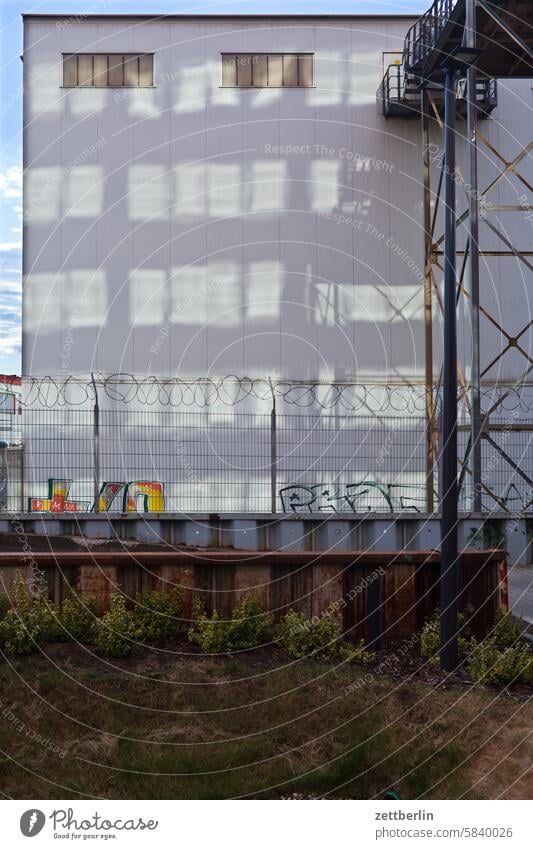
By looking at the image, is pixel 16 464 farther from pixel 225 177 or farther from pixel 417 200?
pixel 417 200

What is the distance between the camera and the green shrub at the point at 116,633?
967 centimetres

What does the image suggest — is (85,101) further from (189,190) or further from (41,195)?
(189,190)

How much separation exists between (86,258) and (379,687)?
61.6ft

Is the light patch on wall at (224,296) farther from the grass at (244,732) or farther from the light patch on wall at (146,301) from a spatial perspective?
the grass at (244,732)

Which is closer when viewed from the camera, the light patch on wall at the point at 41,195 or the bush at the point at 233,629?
the bush at the point at 233,629

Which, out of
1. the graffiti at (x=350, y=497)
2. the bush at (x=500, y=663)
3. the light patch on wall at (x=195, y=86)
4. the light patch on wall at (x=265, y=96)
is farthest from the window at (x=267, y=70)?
the bush at (x=500, y=663)

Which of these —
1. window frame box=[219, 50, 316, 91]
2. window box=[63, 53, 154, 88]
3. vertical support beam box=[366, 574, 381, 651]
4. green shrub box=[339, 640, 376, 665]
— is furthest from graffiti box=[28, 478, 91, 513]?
window frame box=[219, 50, 316, 91]

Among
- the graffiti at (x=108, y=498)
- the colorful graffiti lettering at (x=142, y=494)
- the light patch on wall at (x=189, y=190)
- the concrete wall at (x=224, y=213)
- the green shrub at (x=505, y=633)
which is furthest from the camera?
the light patch on wall at (x=189, y=190)

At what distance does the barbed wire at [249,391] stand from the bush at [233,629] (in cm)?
1409

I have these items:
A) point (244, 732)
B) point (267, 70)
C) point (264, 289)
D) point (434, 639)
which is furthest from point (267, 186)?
point (244, 732)

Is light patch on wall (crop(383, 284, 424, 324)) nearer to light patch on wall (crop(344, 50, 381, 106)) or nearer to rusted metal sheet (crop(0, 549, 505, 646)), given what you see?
light patch on wall (crop(344, 50, 381, 106))

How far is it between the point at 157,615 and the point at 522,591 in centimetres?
787

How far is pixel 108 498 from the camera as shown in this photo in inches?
757

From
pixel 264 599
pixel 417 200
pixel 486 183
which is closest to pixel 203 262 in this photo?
pixel 417 200
